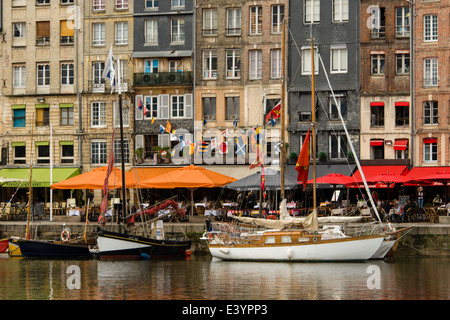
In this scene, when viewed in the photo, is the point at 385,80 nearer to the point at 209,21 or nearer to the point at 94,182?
the point at 209,21

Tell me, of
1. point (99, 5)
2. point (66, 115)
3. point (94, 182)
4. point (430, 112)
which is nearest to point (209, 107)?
point (66, 115)

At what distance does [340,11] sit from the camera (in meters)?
60.8

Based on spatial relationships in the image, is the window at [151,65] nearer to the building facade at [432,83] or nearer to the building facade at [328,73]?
the building facade at [328,73]

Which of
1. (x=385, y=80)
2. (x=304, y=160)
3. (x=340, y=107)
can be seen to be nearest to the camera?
(x=304, y=160)

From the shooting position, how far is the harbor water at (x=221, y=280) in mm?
31500

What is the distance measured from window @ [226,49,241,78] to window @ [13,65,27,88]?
48.0 feet

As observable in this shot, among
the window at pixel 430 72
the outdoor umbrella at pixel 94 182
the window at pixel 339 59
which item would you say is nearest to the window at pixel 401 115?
the window at pixel 430 72

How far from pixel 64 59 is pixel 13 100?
470 cm

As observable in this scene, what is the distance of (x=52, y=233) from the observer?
49562 mm

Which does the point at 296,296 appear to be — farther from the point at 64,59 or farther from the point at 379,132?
the point at 64,59

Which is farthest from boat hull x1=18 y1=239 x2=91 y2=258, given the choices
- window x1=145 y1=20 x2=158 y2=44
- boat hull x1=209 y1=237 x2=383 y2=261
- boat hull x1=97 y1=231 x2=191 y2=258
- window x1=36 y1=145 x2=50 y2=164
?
window x1=145 y1=20 x2=158 y2=44

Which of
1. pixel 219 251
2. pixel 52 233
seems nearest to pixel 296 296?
pixel 219 251

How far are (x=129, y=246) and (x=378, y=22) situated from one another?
24.9 meters

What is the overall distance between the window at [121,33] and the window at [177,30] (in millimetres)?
3339
